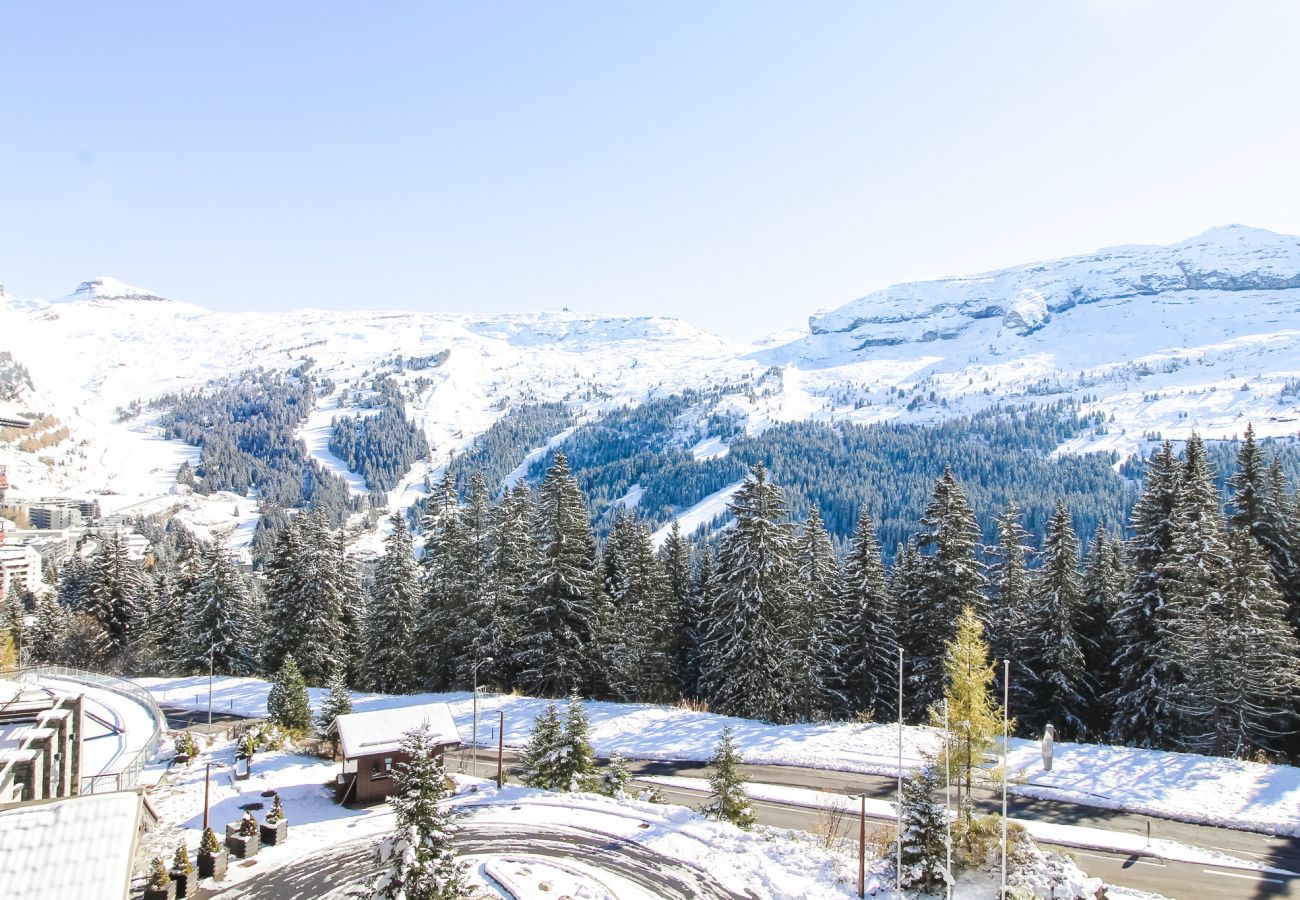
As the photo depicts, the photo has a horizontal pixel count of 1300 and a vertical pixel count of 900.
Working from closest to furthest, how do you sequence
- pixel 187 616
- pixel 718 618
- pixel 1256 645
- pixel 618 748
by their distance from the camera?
pixel 1256 645 → pixel 618 748 → pixel 718 618 → pixel 187 616

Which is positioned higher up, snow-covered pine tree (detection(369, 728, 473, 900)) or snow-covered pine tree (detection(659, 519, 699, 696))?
snow-covered pine tree (detection(369, 728, 473, 900))

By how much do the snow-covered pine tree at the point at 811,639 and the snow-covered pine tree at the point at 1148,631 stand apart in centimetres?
1604

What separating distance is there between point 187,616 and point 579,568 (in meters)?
36.9

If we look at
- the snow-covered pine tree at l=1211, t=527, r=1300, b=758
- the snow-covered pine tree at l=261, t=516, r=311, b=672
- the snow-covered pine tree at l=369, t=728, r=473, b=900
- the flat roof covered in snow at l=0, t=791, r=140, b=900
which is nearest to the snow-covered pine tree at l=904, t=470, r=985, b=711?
the snow-covered pine tree at l=1211, t=527, r=1300, b=758

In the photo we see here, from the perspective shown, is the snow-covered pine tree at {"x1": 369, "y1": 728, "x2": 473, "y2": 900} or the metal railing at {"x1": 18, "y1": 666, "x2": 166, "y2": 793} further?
the metal railing at {"x1": 18, "y1": 666, "x2": 166, "y2": 793}

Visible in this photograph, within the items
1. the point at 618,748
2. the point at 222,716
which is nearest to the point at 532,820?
the point at 618,748

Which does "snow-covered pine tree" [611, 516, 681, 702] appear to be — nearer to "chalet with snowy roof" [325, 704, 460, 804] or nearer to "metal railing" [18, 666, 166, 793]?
"chalet with snowy roof" [325, 704, 460, 804]

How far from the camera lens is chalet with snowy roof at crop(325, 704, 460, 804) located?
2873 centimetres

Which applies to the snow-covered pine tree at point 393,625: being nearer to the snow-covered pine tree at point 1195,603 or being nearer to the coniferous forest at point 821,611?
the coniferous forest at point 821,611

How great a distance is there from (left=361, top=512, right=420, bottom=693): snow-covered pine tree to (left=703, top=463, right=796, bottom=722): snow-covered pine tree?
23.8m

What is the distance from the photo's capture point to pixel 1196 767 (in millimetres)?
31203

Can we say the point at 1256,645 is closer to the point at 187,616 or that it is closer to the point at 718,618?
the point at 718,618

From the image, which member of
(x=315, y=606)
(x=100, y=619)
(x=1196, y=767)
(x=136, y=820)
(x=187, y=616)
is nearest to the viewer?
(x=136, y=820)

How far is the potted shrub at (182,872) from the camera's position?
20.8 m
